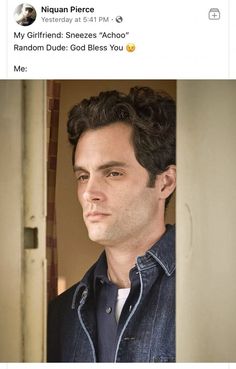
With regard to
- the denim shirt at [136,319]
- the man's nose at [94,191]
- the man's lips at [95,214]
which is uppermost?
the man's nose at [94,191]

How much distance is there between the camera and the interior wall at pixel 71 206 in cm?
196

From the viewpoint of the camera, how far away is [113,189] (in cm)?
196

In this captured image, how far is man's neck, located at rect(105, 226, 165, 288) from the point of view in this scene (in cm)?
199

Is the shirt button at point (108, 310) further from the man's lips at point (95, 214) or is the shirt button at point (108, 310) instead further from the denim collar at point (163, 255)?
the man's lips at point (95, 214)

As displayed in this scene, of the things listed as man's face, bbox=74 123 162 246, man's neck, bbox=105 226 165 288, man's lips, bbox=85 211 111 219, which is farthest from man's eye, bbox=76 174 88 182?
man's neck, bbox=105 226 165 288

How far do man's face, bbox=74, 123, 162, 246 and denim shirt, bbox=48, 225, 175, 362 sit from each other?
0.30ft

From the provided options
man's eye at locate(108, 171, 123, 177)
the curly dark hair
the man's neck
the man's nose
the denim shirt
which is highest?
the curly dark hair

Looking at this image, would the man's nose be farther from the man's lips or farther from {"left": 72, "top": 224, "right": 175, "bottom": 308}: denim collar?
{"left": 72, "top": 224, "right": 175, "bottom": 308}: denim collar

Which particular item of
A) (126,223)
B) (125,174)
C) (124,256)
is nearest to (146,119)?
(125,174)
